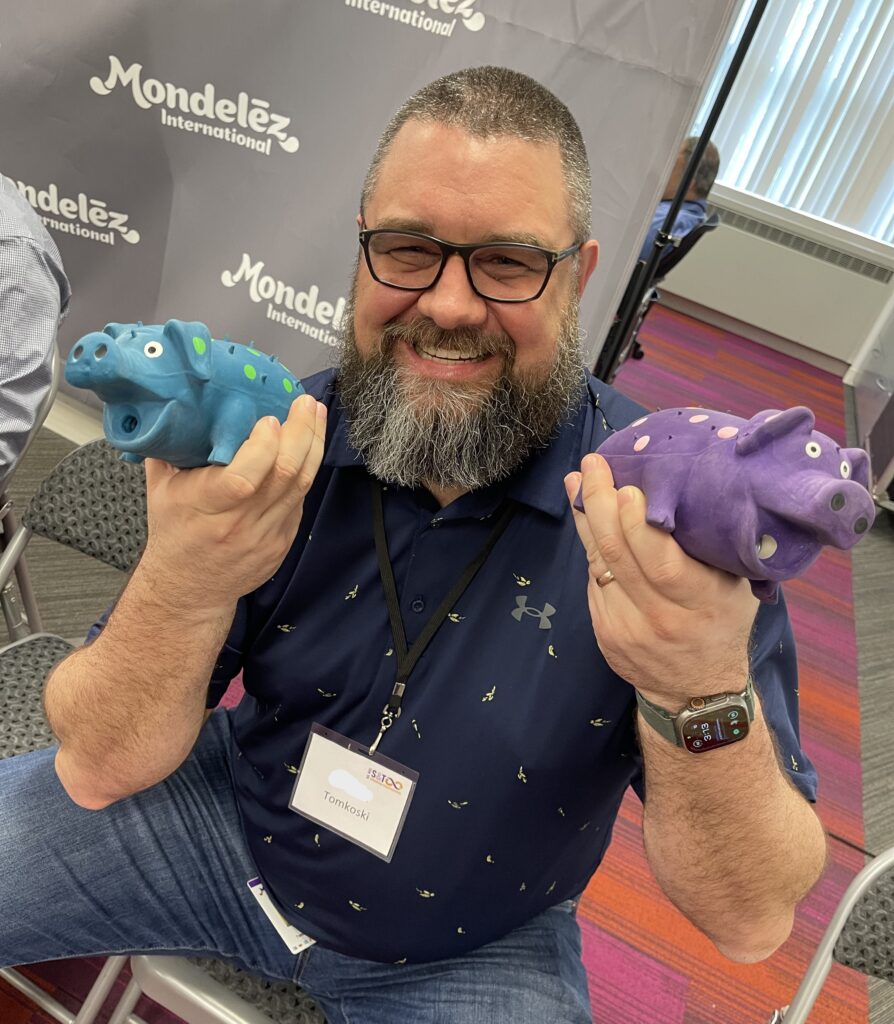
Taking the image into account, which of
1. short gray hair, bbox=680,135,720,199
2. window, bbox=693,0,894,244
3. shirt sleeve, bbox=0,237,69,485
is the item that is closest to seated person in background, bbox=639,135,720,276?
short gray hair, bbox=680,135,720,199

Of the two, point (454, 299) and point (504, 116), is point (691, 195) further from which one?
point (454, 299)

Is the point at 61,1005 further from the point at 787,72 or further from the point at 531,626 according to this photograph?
the point at 787,72

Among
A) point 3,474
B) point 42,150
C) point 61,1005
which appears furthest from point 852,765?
point 42,150

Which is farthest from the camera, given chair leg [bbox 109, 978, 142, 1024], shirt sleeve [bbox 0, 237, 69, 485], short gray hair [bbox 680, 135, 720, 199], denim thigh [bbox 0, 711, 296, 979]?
short gray hair [bbox 680, 135, 720, 199]

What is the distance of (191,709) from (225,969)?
393 millimetres

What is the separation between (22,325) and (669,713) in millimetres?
1441

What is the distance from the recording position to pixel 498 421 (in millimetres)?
1150

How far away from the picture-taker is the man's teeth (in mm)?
1159

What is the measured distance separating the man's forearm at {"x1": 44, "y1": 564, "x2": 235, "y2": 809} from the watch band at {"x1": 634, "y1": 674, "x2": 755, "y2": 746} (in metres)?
0.53

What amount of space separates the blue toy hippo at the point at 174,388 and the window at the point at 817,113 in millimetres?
5367

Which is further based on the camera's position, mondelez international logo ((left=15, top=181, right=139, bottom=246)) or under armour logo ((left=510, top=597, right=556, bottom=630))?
mondelez international logo ((left=15, top=181, right=139, bottom=246))

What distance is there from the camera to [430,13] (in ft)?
6.42

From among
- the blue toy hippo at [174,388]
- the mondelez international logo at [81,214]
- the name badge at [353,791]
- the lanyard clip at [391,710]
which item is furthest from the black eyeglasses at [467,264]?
the mondelez international logo at [81,214]

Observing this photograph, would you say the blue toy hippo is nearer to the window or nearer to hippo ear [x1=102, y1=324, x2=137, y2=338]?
hippo ear [x1=102, y1=324, x2=137, y2=338]
